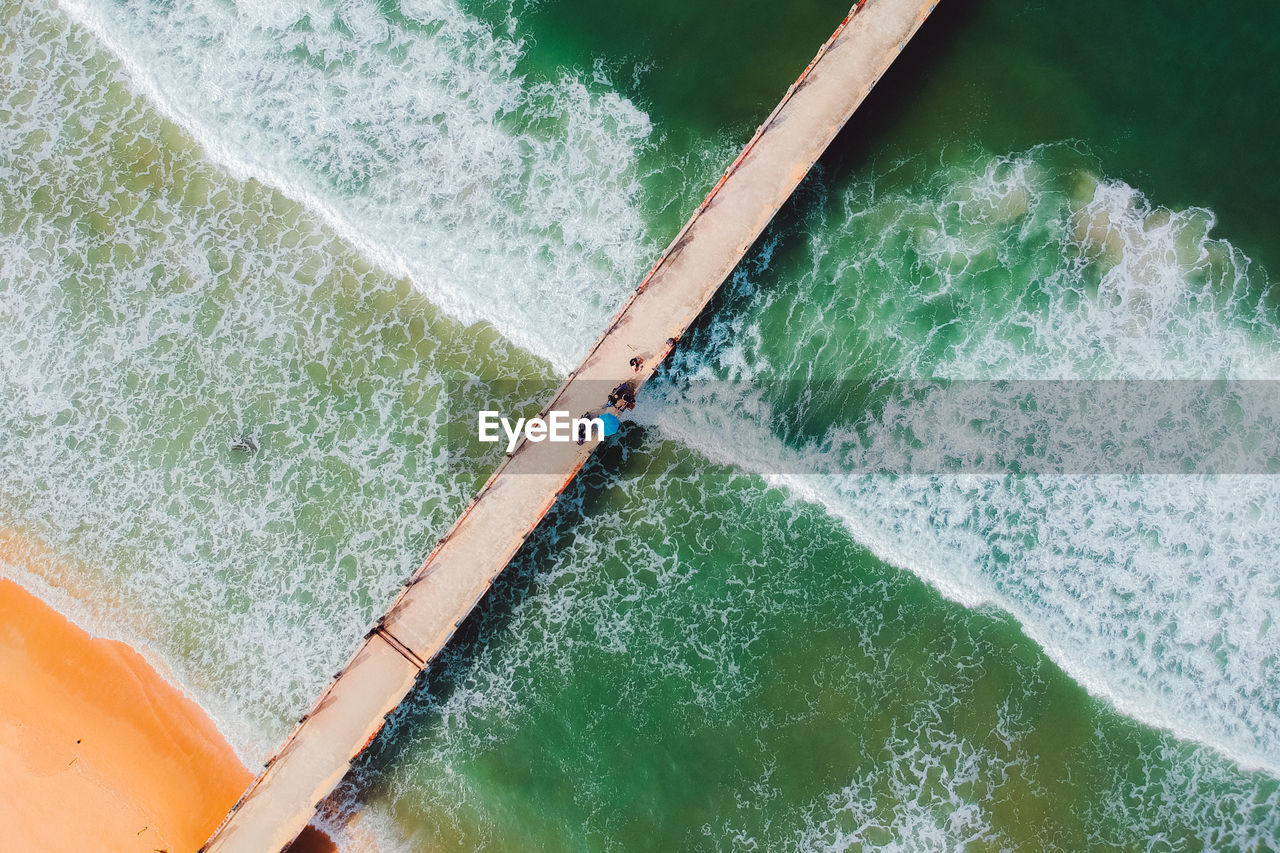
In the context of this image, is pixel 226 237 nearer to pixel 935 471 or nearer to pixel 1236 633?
pixel 935 471

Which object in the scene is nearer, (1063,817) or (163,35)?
(1063,817)

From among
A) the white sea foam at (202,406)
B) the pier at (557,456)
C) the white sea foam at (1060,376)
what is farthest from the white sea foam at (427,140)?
the white sea foam at (1060,376)

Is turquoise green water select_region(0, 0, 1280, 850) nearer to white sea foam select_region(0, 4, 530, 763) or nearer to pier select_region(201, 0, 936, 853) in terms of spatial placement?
white sea foam select_region(0, 4, 530, 763)

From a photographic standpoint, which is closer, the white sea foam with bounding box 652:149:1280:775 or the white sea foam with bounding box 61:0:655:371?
the white sea foam with bounding box 652:149:1280:775

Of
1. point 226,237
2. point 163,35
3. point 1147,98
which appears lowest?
point 226,237

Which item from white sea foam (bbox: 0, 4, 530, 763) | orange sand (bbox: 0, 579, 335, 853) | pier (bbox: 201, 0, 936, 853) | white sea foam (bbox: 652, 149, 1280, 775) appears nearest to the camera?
pier (bbox: 201, 0, 936, 853)

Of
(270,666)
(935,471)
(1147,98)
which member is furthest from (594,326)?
(1147,98)

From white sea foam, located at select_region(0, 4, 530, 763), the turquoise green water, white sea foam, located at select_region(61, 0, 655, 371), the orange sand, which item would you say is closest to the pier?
the turquoise green water

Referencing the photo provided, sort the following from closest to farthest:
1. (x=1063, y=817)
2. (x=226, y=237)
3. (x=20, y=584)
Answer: (x=1063, y=817)
(x=20, y=584)
(x=226, y=237)
